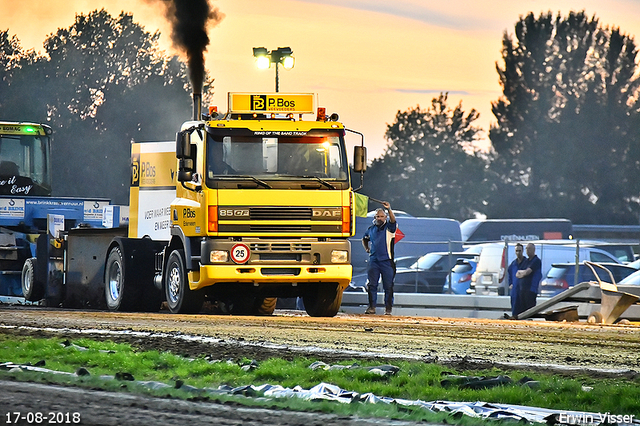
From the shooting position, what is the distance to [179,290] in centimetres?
1627

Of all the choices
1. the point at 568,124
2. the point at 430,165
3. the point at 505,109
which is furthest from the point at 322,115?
the point at 430,165

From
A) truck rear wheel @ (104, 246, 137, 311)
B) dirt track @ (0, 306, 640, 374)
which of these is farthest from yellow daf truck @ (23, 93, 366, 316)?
truck rear wheel @ (104, 246, 137, 311)

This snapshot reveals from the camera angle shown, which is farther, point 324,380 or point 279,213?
point 279,213

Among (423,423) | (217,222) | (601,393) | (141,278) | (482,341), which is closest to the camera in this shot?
(423,423)

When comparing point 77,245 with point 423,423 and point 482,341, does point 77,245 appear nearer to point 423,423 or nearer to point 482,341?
point 482,341

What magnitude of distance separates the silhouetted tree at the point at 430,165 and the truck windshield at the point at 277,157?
249 feet

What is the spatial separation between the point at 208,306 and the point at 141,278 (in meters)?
1.76

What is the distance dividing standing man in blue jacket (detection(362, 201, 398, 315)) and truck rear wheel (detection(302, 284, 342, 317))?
276 centimetres

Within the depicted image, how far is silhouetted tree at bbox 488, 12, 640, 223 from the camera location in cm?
7931

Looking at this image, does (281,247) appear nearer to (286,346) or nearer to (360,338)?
(360,338)

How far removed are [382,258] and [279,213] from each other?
517 cm

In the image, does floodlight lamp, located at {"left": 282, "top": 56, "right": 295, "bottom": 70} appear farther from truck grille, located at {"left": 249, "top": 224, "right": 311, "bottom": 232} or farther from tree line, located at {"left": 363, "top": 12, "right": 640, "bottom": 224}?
tree line, located at {"left": 363, "top": 12, "right": 640, "bottom": 224}

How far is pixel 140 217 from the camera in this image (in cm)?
1806

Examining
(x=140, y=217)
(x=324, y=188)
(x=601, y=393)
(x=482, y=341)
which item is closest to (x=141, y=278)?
(x=140, y=217)
